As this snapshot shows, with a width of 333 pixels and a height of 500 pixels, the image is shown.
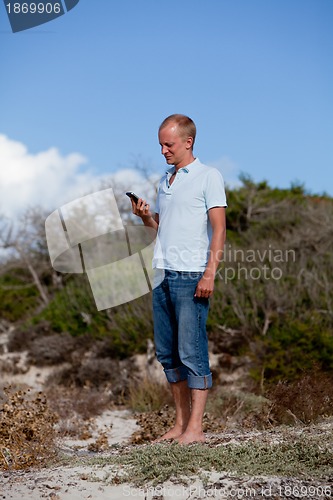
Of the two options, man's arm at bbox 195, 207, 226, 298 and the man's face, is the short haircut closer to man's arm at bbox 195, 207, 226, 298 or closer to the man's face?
the man's face

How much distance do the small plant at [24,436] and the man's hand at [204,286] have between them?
1.52 meters

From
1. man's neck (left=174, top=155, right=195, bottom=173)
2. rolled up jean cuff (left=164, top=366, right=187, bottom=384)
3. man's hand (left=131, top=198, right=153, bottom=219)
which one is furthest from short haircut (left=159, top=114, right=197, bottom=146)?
rolled up jean cuff (left=164, top=366, right=187, bottom=384)

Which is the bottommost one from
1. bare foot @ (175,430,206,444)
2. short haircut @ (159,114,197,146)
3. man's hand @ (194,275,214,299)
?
bare foot @ (175,430,206,444)

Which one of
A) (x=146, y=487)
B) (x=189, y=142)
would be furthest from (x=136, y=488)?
(x=189, y=142)

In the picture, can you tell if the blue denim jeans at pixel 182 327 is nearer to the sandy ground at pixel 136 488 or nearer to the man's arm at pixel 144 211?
the man's arm at pixel 144 211

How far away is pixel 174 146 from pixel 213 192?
0.39 m

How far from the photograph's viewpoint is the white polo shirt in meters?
4.16

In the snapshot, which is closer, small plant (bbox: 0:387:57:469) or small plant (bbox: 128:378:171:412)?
small plant (bbox: 0:387:57:469)

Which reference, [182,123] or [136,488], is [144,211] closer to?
[182,123]

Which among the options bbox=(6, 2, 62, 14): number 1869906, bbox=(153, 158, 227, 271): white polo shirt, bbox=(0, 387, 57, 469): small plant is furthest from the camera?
bbox=(6, 2, 62, 14): number 1869906

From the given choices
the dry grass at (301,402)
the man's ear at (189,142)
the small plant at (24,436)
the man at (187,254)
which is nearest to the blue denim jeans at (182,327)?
the man at (187,254)

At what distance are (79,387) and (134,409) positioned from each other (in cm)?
219

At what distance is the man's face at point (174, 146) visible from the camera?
166 inches

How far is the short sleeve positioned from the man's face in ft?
0.73
